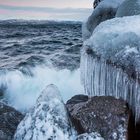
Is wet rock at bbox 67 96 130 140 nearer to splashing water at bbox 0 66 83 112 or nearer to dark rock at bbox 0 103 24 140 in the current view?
dark rock at bbox 0 103 24 140

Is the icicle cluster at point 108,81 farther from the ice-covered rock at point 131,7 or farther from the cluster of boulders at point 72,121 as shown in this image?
the ice-covered rock at point 131,7

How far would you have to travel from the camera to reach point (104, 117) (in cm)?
365

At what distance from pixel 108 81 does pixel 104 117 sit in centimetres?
56

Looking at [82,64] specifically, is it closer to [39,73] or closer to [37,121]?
[37,121]

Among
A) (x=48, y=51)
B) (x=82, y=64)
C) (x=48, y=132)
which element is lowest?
(x=48, y=51)

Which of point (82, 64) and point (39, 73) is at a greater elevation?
point (82, 64)

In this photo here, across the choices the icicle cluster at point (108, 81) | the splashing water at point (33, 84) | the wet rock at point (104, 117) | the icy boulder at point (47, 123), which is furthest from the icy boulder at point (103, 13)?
the icy boulder at point (47, 123)

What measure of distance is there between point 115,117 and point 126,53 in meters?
0.72

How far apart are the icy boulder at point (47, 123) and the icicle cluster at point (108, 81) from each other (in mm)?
663

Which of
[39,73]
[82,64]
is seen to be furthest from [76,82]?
[82,64]

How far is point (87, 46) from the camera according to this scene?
170 inches

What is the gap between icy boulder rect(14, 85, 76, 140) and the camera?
11.3 ft

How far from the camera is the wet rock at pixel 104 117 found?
352 centimetres

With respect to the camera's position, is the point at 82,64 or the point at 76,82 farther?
the point at 76,82
